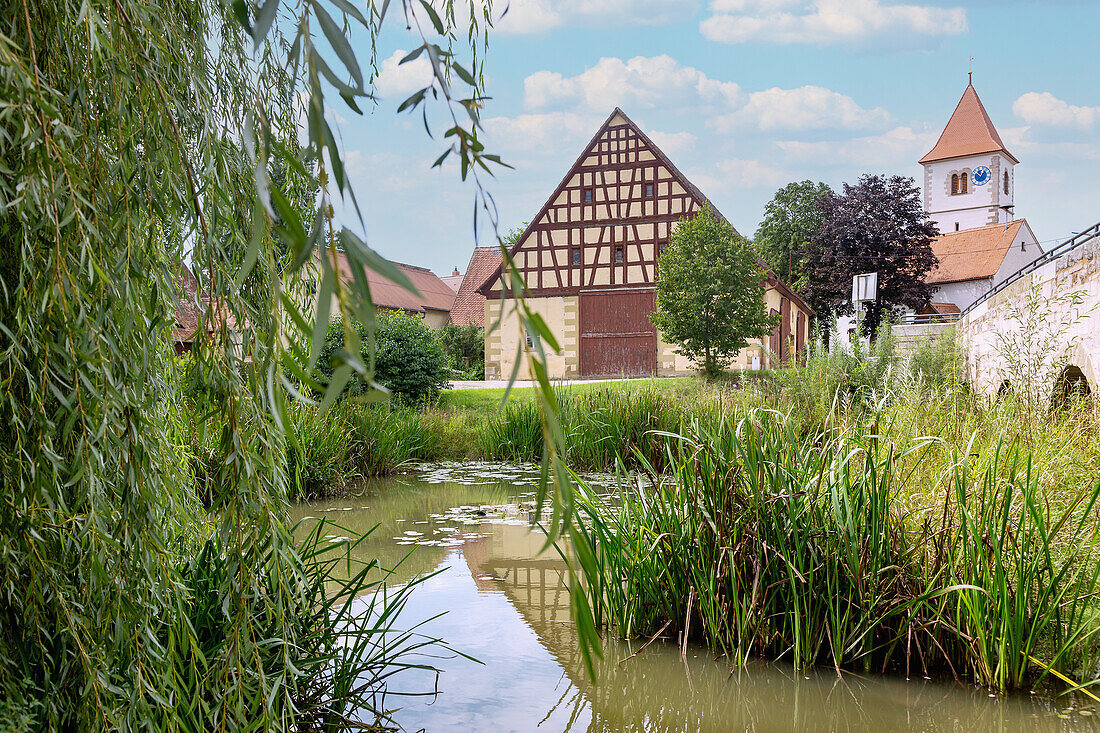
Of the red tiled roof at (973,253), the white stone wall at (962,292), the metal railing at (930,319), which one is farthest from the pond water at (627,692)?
the red tiled roof at (973,253)

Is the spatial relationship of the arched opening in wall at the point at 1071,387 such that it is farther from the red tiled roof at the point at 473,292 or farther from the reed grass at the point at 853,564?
the red tiled roof at the point at 473,292

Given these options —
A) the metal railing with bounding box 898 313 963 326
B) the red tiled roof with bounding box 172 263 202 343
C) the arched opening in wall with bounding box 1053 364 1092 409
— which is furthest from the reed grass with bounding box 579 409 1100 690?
the metal railing with bounding box 898 313 963 326

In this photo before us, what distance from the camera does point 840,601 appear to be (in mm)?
3225

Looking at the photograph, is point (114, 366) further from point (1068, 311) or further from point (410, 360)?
point (410, 360)

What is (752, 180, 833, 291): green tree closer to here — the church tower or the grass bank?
the church tower

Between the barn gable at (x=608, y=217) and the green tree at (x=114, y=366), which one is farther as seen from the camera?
the barn gable at (x=608, y=217)

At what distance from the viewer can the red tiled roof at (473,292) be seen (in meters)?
32.9

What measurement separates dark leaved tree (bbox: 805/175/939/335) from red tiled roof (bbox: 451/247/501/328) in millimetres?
13409

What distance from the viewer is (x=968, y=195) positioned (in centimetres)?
5025

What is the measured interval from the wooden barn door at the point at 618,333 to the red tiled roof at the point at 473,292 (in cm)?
816

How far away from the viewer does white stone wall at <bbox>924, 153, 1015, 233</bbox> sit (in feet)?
161

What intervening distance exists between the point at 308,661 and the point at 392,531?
3664 mm

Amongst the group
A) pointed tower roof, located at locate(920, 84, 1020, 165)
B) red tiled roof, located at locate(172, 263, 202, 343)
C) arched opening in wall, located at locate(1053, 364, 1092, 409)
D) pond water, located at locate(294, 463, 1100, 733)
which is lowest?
pond water, located at locate(294, 463, 1100, 733)

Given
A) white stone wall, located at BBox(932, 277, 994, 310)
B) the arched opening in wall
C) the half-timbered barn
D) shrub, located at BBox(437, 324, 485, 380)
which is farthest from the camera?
white stone wall, located at BBox(932, 277, 994, 310)
